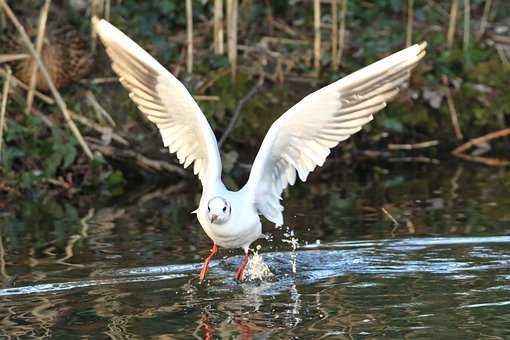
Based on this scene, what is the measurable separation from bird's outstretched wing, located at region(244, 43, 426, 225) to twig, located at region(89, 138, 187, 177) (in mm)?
4243

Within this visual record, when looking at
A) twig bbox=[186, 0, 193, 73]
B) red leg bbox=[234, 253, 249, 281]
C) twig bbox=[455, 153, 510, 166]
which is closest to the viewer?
red leg bbox=[234, 253, 249, 281]

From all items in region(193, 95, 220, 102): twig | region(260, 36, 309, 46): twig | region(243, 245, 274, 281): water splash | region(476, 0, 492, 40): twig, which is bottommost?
region(243, 245, 274, 281): water splash

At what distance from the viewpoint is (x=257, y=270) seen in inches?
330

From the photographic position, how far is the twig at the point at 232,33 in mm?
13828

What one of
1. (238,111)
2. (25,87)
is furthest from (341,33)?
(25,87)

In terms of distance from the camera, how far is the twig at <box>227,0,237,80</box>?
13.8 meters

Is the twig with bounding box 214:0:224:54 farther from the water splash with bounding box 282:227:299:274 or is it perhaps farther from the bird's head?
the bird's head

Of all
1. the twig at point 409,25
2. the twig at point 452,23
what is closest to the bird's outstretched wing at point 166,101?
the twig at point 409,25

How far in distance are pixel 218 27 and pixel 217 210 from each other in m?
6.59

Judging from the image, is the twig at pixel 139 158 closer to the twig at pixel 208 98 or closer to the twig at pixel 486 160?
the twig at pixel 208 98

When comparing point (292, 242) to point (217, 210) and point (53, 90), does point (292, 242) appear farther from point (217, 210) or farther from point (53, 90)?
point (53, 90)

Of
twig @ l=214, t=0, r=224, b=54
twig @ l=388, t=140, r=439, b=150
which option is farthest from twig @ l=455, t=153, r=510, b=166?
twig @ l=214, t=0, r=224, b=54

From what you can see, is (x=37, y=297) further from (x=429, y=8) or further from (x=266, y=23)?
(x=429, y=8)

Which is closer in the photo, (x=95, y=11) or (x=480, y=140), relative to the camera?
(x=480, y=140)
